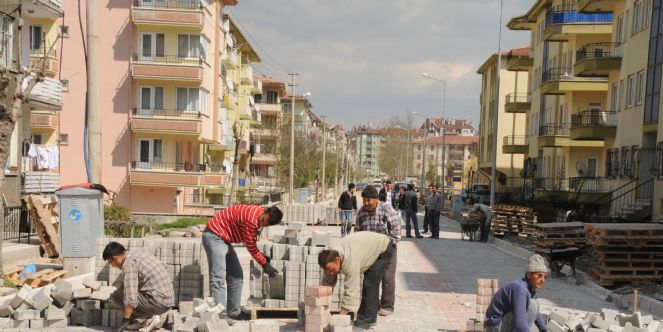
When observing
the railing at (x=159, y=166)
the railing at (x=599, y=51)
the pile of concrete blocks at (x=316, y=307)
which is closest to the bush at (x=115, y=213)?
the pile of concrete blocks at (x=316, y=307)

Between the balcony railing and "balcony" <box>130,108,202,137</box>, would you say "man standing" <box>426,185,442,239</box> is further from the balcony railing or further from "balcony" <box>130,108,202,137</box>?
"balcony" <box>130,108,202,137</box>

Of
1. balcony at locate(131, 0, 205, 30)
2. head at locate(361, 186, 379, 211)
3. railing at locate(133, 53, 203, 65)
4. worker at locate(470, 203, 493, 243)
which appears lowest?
worker at locate(470, 203, 493, 243)

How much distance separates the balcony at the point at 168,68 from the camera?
35781 mm

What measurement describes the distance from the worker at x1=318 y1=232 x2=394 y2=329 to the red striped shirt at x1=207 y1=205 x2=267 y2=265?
1212mm

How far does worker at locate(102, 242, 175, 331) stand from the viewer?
27.0ft

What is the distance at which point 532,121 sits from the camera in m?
48.2

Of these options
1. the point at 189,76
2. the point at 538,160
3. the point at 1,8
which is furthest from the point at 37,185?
the point at 538,160

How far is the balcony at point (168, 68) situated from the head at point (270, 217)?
28155mm

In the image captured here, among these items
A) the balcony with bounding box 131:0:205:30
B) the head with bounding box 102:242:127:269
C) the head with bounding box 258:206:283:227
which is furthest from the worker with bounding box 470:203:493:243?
the balcony with bounding box 131:0:205:30

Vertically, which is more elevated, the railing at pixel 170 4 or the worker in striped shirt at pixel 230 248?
the railing at pixel 170 4

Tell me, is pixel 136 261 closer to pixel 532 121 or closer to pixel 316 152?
pixel 532 121

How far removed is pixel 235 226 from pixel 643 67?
22.2 m

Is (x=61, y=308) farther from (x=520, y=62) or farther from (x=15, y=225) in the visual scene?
(x=520, y=62)

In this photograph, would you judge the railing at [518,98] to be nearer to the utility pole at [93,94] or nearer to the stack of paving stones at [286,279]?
the utility pole at [93,94]
